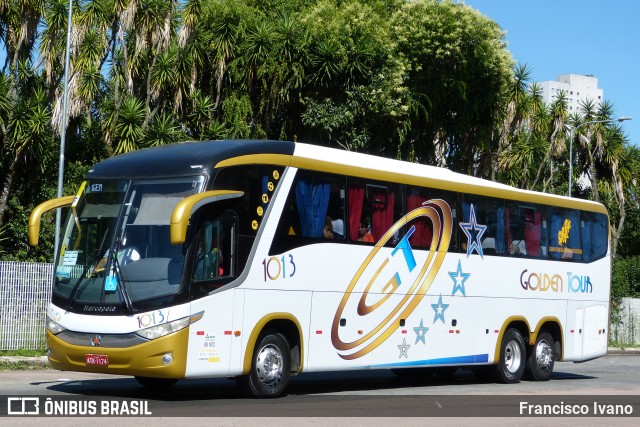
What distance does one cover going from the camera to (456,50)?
131ft

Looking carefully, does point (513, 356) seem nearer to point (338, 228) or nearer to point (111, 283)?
point (338, 228)

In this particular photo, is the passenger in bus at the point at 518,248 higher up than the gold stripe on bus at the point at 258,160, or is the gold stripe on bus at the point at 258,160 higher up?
the gold stripe on bus at the point at 258,160

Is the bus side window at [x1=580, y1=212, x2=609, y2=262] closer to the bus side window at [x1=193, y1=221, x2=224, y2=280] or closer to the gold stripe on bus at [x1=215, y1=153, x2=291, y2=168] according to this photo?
the gold stripe on bus at [x1=215, y1=153, x2=291, y2=168]

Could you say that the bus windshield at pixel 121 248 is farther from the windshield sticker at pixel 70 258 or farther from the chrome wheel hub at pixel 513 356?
the chrome wheel hub at pixel 513 356

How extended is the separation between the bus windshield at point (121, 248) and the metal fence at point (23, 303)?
Result: 886 centimetres

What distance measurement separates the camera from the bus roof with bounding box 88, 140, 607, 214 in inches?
563

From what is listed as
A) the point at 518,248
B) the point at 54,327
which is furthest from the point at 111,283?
the point at 518,248

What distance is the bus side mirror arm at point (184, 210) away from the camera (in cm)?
1276

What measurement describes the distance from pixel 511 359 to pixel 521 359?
0.21m

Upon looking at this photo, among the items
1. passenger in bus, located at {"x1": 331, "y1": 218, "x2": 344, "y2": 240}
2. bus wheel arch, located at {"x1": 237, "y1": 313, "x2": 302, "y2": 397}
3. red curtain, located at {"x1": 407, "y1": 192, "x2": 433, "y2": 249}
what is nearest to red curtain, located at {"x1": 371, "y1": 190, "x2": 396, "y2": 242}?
red curtain, located at {"x1": 407, "y1": 192, "x2": 433, "y2": 249}

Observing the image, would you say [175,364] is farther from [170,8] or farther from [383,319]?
[170,8]

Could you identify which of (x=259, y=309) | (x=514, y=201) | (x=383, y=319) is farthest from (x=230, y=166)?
(x=514, y=201)

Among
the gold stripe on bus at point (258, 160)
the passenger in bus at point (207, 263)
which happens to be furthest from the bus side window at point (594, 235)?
the passenger in bus at point (207, 263)

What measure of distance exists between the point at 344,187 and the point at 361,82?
20414 mm
